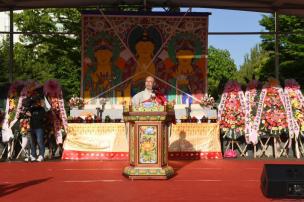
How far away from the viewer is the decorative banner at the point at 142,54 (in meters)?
13.5

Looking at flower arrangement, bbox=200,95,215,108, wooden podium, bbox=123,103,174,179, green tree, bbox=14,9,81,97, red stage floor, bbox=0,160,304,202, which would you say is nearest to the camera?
red stage floor, bbox=0,160,304,202

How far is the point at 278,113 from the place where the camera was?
12.3 m

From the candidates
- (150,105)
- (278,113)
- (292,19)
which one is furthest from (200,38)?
(292,19)

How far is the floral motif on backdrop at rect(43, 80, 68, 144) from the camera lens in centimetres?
1210

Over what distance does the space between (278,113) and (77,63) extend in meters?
19.4

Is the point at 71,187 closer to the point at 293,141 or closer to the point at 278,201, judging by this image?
the point at 278,201

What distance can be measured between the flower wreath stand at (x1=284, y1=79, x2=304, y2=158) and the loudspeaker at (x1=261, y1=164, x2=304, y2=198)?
6284mm

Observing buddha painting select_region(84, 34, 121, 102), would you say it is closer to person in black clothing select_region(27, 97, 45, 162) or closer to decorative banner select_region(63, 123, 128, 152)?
decorative banner select_region(63, 123, 128, 152)

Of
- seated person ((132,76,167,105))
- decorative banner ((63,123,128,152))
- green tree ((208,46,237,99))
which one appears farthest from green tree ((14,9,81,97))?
seated person ((132,76,167,105))

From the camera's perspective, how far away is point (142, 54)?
534 inches

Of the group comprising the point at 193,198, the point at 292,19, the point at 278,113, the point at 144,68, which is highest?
the point at 292,19

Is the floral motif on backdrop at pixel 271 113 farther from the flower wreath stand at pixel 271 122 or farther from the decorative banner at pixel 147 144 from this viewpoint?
the decorative banner at pixel 147 144

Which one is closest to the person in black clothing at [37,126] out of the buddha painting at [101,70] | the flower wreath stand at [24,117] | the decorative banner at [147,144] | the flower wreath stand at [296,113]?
the flower wreath stand at [24,117]

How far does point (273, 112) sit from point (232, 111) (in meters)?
0.93
